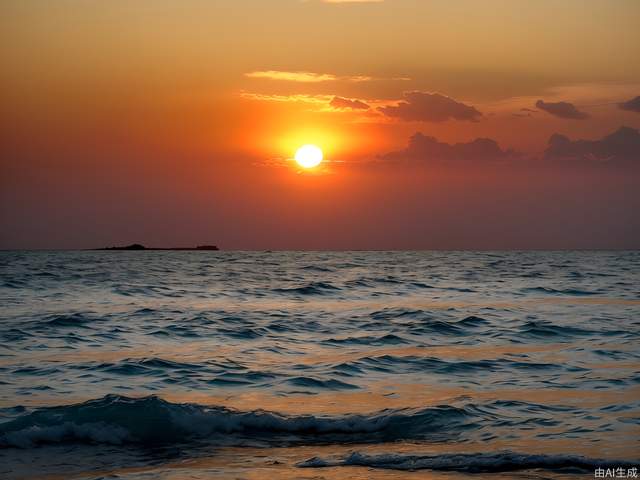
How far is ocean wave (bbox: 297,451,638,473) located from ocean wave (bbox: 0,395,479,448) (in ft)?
4.49

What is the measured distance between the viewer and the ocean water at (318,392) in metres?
10.9

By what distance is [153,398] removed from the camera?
14.0 m

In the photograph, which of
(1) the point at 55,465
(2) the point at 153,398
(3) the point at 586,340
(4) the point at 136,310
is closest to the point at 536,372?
(3) the point at 586,340

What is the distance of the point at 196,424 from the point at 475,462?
496 centimetres

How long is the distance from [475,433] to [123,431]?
577cm

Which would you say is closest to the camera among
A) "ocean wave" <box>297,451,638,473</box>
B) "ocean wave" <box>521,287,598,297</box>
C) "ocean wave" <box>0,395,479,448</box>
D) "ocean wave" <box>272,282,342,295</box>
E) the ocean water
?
"ocean wave" <box>297,451,638,473</box>

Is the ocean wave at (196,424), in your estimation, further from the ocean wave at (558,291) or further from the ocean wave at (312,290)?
the ocean wave at (558,291)

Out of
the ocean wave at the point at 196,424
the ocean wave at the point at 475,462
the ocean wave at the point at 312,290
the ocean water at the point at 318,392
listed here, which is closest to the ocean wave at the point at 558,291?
the ocean water at the point at 318,392

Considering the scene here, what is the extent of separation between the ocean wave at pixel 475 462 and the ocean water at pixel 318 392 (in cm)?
4

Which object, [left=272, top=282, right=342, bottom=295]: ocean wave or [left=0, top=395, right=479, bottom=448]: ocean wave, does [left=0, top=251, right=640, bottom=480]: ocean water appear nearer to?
[left=0, top=395, right=479, bottom=448]: ocean wave

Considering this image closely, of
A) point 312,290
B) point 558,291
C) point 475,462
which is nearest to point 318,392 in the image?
point 475,462

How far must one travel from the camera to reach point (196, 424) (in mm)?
13086

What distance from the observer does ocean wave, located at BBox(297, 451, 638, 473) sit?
10.2m

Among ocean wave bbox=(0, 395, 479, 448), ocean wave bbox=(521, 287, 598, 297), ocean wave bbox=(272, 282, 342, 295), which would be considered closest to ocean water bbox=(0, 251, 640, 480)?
ocean wave bbox=(0, 395, 479, 448)
